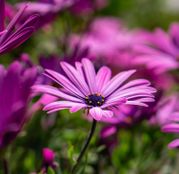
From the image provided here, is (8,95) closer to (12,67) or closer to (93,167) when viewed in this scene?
(12,67)

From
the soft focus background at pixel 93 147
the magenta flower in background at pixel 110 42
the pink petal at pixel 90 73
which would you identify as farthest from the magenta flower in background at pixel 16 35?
the magenta flower in background at pixel 110 42

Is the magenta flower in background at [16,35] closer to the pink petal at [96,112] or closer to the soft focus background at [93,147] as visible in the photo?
the pink petal at [96,112]

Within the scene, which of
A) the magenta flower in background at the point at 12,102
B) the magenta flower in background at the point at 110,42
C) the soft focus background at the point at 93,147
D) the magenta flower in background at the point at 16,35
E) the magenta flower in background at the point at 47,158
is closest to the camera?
the magenta flower in background at the point at 12,102

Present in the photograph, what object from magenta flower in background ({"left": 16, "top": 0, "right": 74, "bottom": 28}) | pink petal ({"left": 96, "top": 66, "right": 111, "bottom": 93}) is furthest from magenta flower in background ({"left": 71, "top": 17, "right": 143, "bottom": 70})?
pink petal ({"left": 96, "top": 66, "right": 111, "bottom": 93})

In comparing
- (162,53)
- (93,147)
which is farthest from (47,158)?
(162,53)

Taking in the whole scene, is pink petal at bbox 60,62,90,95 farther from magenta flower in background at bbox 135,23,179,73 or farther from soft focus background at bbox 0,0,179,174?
magenta flower in background at bbox 135,23,179,73

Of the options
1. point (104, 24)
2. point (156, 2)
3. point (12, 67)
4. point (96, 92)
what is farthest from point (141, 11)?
point (12, 67)
